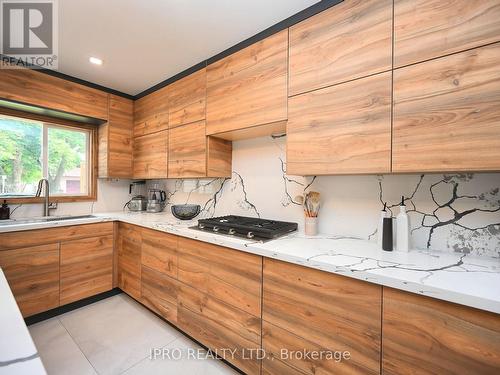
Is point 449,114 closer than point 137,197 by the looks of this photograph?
Yes

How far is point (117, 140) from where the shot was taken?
8.71 ft

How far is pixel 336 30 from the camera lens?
4.19ft

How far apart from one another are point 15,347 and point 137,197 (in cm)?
257

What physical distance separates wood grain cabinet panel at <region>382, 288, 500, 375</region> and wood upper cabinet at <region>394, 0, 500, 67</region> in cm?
104

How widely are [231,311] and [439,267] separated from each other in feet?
3.68

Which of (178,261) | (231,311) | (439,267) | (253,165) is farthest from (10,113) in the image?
(439,267)

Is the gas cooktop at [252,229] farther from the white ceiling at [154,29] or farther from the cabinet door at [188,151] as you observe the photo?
the white ceiling at [154,29]

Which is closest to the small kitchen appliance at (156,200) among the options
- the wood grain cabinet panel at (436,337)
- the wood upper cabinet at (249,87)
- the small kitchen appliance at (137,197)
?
the small kitchen appliance at (137,197)

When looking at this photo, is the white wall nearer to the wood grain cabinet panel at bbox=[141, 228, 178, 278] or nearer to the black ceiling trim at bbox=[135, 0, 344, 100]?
the wood grain cabinet panel at bbox=[141, 228, 178, 278]

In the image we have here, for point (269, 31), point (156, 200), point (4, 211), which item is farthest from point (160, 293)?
point (269, 31)

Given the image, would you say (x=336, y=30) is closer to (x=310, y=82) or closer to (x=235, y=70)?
(x=310, y=82)

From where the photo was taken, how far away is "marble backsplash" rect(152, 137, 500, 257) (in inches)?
45.2

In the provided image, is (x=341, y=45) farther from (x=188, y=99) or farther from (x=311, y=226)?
(x=188, y=99)

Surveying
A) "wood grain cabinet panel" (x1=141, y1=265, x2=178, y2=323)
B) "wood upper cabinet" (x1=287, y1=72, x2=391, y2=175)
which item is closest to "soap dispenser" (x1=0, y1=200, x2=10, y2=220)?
"wood grain cabinet panel" (x1=141, y1=265, x2=178, y2=323)
